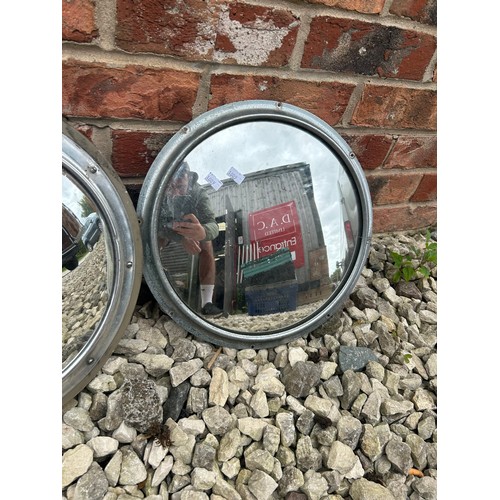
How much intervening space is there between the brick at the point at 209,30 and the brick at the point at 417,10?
0.23 m

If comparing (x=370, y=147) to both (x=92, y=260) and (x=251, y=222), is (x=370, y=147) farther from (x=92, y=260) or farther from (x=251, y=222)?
(x=92, y=260)

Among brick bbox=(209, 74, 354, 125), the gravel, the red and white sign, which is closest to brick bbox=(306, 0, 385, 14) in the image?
brick bbox=(209, 74, 354, 125)

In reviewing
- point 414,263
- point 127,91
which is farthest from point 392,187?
point 127,91

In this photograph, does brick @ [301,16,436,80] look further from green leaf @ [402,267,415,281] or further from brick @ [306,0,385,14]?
green leaf @ [402,267,415,281]

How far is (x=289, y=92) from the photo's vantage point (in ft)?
3.00

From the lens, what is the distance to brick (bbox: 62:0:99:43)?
69cm

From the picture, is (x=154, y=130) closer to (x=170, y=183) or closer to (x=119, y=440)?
(x=170, y=183)

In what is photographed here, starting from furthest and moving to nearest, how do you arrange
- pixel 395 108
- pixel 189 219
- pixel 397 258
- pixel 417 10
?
pixel 397 258 < pixel 395 108 < pixel 417 10 < pixel 189 219

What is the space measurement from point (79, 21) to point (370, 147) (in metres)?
0.68

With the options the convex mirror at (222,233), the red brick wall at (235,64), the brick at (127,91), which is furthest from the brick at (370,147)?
the brick at (127,91)

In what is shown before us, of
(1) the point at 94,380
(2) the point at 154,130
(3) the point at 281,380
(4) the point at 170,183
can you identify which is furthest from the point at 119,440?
(2) the point at 154,130

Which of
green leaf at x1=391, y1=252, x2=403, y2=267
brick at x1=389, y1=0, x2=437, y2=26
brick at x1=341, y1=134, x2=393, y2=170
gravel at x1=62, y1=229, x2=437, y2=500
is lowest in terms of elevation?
gravel at x1=62, y1=229, x2=437, y2=500

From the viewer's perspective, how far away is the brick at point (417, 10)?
0.90 metres

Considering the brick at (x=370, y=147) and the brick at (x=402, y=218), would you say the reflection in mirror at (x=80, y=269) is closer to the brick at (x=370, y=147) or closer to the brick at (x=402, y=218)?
the brick at (x=370, y=147)
